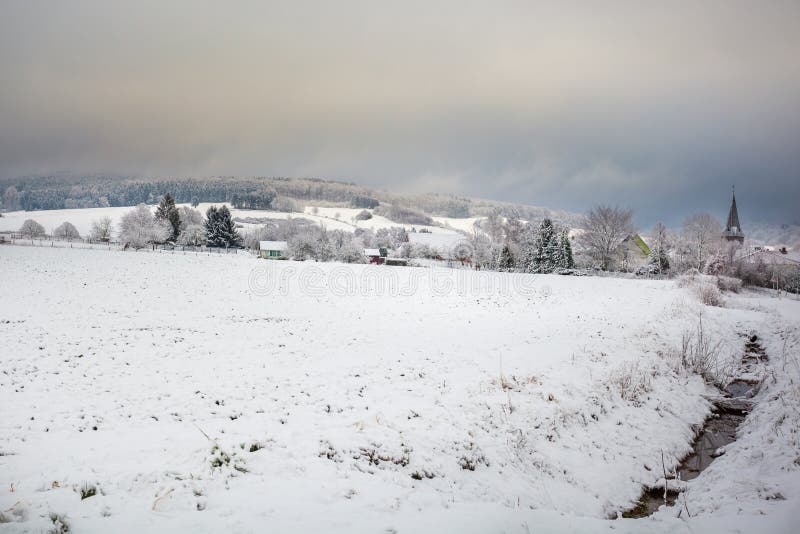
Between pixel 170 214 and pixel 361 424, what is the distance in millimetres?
83283

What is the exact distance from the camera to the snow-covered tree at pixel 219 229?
6968cm

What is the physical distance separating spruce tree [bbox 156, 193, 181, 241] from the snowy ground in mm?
61229

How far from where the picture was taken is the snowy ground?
5574 millimetres

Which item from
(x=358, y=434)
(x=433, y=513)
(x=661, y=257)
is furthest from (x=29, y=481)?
(x=661, y=257)

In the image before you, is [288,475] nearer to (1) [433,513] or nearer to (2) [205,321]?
(1) [433,513]

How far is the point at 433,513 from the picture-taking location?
5695mm

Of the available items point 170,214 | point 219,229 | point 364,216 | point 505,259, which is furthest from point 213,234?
point 364,216

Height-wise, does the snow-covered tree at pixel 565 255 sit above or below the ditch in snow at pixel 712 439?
above

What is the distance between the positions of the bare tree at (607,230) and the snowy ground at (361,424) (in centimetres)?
3837

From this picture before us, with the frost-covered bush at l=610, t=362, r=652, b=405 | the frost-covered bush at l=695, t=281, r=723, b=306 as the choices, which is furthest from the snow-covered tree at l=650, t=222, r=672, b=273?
the frost-covered bush at l=610, t=362, r=652, b=405

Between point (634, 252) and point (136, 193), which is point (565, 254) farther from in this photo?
point (136, 193)

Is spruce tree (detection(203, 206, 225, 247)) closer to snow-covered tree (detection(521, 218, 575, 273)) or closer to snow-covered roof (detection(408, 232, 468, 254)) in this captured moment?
snow-covered roof (detection(408, 232, 468, 254))

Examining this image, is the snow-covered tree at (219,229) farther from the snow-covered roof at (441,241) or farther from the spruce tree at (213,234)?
the snow-covered roof at (441,241)

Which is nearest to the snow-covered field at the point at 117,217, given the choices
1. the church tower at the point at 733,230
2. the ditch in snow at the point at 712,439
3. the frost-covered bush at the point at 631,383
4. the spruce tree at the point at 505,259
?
the spruce tree at the point at 505,259
